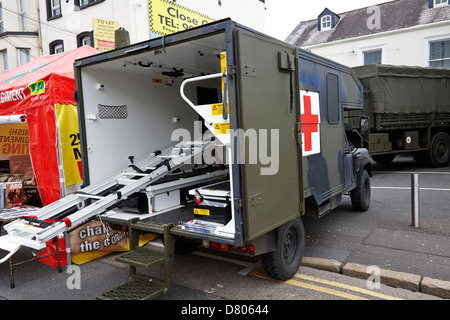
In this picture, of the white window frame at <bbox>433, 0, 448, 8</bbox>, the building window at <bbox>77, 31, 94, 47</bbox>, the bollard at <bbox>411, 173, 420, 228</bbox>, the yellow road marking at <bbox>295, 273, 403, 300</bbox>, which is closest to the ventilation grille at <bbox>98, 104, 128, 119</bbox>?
the yellow road marking at <bbox>295, 273, 403, 300</bbox>

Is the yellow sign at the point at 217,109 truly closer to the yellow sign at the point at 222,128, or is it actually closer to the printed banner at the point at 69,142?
the yellow sign at the point at 222,128

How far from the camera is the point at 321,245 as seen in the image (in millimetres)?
5156

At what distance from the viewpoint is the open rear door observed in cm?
320

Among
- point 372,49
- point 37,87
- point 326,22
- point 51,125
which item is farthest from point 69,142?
point 326,22

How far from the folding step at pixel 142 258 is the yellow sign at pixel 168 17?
9.23 m

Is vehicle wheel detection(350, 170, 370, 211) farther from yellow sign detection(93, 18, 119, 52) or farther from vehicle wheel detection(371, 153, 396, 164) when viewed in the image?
yellow sign detection(93, 18, 119, 52)

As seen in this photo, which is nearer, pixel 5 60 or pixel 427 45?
pixel 5 60

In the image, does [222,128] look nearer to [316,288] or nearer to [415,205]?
[316,288]

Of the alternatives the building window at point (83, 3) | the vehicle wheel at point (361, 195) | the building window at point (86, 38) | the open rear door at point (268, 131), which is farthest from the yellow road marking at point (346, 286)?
the building window at point (83, 3)

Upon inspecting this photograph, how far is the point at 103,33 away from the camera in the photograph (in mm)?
11273

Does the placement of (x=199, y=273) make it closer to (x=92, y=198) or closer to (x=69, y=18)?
(x=92, y=198)

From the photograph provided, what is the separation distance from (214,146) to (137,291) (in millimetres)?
2830

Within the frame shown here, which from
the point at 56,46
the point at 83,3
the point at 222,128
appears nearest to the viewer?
the point at 222,128

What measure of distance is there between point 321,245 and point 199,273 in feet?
6.24
